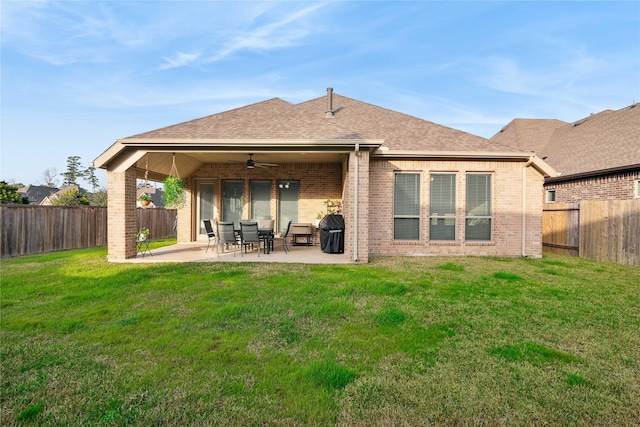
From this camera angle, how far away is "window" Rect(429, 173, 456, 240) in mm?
9883

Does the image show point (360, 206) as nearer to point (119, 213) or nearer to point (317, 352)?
point (317, 352)

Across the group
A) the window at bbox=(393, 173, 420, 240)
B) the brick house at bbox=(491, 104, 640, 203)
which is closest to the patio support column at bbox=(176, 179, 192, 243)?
the window at bbox=(393, 173, 420, 240)

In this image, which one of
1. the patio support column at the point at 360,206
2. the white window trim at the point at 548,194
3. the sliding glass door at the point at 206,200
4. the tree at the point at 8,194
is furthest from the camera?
the tree at the point at 8,194

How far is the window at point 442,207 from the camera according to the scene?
9.88 m

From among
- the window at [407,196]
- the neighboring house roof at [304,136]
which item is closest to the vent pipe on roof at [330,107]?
the neighboring house roof at [304,136]

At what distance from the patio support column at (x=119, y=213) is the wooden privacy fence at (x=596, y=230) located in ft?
43.4

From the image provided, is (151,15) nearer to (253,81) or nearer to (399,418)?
(253,81)

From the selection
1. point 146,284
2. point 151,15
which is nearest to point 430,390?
point 146,284

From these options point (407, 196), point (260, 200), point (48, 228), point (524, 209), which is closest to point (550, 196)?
point (524, 209)

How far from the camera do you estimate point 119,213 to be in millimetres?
8477

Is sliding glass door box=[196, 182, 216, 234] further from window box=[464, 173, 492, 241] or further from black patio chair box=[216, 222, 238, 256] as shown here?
window box=[464, 173, 492, 241]

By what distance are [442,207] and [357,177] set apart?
3.29 metres

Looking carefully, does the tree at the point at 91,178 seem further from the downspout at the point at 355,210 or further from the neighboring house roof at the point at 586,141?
the neighboring house roof at the point at 586,141

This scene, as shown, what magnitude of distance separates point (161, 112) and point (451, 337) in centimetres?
2292
